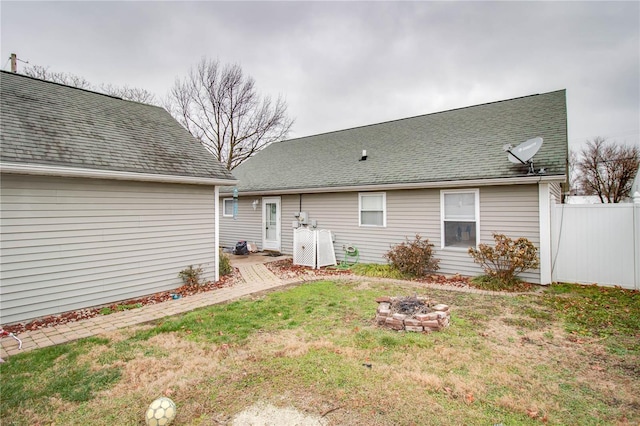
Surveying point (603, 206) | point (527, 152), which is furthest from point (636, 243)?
point (527, 152)

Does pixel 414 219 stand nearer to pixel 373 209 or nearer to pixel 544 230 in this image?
pixel 373 209

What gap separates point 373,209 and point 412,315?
532 centimetres

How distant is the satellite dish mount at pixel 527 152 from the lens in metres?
6.77

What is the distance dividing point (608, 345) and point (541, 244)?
3.48m

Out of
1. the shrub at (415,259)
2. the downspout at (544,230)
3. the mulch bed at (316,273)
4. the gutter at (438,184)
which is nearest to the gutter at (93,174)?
the mulch bed at (316,273)

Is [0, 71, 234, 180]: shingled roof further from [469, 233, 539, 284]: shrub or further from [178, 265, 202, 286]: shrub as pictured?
[469, 233, 539, 284]: shrub

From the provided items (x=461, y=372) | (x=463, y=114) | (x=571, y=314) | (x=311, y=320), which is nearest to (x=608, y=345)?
(x=571, y=314)

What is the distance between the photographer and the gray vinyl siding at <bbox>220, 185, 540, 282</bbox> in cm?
723

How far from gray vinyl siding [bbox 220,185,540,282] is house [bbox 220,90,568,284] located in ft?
0.08

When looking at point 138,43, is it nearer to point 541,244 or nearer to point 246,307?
point 246,307

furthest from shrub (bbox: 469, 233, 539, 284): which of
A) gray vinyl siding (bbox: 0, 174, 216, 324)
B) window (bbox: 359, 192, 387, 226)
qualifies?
gray vinyl siding (bbox: 0, 174, 216, 324)

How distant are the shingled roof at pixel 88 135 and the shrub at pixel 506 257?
6613 mm

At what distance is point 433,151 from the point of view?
369 inches

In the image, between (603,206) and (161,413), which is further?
(603,206)
